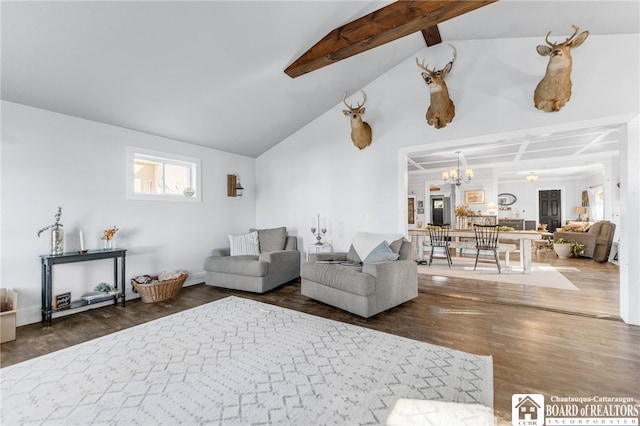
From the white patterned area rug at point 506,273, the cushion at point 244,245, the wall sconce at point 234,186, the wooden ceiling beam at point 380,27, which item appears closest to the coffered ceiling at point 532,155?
the wooden ceiling beam at point 380,27

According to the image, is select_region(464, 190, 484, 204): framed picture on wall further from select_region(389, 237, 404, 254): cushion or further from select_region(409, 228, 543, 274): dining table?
select_region(389, 237, 404, 254): cushion

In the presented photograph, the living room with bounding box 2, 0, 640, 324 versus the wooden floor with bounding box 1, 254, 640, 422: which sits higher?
the living room with bounding box 2, 0, 640, 324

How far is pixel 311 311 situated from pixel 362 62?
3.47m

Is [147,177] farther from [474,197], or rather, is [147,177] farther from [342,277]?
[474,197]

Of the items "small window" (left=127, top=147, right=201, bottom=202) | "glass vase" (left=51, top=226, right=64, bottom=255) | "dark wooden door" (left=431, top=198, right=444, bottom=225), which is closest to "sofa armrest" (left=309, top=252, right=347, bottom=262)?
"small window" (left=127, top=147, right=201, bottom=202)

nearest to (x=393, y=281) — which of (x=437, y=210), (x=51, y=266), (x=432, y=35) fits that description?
(x=432, y=35)

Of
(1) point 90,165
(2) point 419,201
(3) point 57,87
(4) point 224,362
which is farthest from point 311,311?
(2) point 419,201

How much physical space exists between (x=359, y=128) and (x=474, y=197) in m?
5.87

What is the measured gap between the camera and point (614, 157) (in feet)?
22.5

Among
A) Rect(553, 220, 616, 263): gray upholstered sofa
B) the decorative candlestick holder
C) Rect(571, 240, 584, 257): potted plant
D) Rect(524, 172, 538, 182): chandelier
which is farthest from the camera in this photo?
Rect(524, 172, 538, 182): chandelier

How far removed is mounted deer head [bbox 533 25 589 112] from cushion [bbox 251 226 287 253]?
158 inches

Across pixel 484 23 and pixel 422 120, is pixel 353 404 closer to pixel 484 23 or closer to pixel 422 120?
pixel 422 120

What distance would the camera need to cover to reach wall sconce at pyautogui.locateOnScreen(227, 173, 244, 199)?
5.43 m

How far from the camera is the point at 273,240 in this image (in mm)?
4934
